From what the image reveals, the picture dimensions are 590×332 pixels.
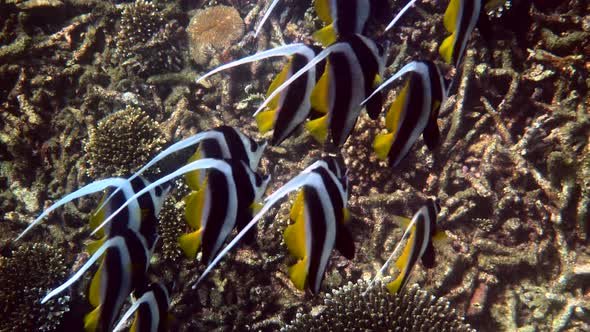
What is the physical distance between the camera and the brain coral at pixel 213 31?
16.0 feet

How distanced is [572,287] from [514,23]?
8.36 ft

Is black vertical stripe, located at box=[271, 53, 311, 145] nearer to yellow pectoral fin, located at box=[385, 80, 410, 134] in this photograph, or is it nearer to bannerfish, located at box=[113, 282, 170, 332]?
yellow pectoral fin, located at box=[385, 80, 410, 134]

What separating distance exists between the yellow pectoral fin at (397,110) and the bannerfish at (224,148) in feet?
2.39

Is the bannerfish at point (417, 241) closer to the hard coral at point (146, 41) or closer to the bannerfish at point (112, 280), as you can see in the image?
the bannerfish at point (112, 280)

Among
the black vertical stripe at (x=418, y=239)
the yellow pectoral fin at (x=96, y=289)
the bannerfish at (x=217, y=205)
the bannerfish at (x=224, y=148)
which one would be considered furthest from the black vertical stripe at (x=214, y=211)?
the black vertical stripe at (x=418, y=239)

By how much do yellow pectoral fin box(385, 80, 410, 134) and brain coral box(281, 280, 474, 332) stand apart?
1829mm

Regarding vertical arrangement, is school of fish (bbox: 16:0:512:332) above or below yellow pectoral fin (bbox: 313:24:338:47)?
below

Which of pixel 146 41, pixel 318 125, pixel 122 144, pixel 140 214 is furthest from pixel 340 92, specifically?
pixel 146 41

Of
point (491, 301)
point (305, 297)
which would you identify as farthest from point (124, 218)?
point (491, 301)

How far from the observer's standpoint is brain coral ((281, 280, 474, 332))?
3197mm

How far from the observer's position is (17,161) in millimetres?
5266

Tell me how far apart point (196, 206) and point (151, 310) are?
0.72 metres

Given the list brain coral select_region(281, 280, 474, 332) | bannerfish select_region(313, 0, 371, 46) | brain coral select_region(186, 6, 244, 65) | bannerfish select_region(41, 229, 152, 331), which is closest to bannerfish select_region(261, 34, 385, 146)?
bannerfish select_region(313, 0, 371, 46)

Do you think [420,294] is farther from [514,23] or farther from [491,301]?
[514,23]
